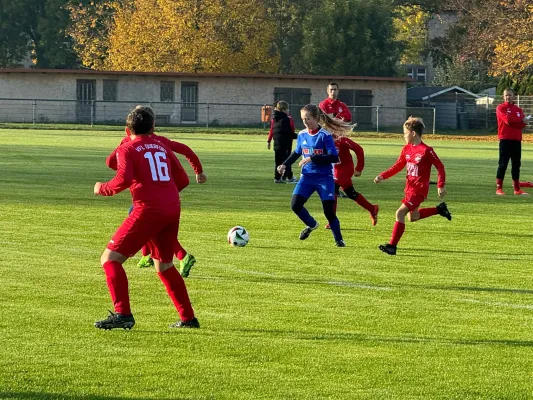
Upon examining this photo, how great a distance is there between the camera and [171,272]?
8.59 metres

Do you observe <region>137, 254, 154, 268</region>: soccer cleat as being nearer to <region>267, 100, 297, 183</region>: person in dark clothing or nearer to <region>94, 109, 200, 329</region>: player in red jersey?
<region>94, 109, 200, 329</region>: player in red jersey

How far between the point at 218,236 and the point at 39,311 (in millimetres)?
5843

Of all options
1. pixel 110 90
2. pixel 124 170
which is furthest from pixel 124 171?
pixel 110 90

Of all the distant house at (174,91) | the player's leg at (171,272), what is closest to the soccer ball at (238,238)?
the player's leg at (171,272)

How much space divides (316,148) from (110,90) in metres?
54.0

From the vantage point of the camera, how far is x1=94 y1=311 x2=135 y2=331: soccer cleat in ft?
27.7

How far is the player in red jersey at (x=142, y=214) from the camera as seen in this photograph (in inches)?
332

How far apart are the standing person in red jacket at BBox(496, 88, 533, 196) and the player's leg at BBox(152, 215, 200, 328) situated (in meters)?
14.6

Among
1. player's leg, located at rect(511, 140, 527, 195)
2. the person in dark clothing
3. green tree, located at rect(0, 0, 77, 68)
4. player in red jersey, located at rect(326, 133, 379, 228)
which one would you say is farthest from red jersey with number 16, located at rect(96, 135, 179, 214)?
green tree, located at rect(0, 0, 77, 68)

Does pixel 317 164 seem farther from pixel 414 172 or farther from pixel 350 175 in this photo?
pixel 350 175

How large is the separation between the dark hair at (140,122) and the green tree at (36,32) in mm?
73241

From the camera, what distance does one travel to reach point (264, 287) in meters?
10.8

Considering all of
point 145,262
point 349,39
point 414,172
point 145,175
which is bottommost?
point 145,262

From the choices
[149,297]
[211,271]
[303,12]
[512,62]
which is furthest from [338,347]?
[303,12]
